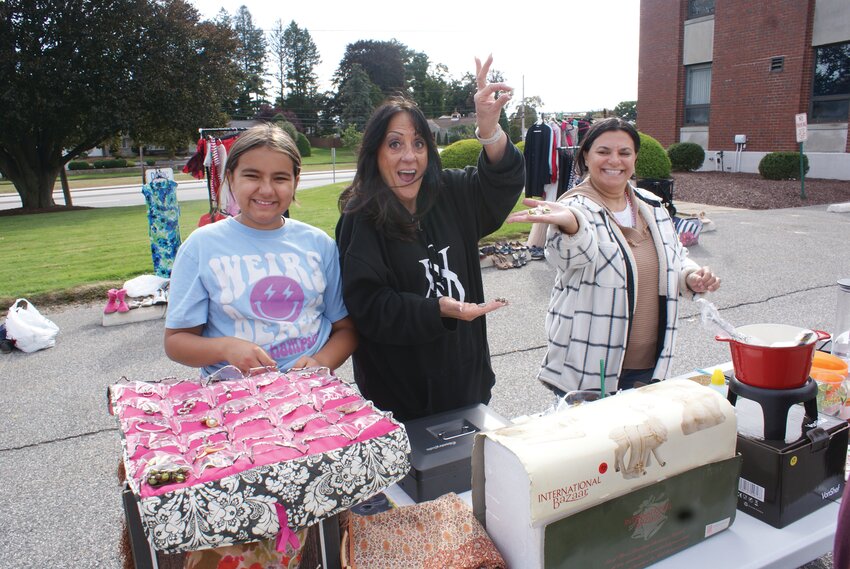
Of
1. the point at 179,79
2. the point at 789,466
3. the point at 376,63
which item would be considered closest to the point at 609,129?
the point at 789,466

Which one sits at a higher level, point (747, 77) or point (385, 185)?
point (747, 77)

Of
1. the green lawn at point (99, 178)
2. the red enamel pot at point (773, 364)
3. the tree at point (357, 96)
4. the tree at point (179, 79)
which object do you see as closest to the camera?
the red enamel pot at point (773, 364)

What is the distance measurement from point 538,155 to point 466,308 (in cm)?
756

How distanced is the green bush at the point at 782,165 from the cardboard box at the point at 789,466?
16371mm

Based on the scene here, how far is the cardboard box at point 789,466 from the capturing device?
1.51 meters

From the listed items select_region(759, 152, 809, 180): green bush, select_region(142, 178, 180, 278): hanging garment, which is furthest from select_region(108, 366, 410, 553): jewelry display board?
select_region(759, 152, 809, 180): green bush

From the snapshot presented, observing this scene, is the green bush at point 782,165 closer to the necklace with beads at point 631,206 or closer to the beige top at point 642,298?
the necklace with beads at point 631,206

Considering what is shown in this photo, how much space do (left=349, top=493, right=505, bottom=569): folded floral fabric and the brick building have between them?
18.2m

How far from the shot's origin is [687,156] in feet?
60.6

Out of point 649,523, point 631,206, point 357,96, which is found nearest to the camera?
point 649,523

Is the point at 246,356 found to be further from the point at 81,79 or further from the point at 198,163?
the point at 81,79

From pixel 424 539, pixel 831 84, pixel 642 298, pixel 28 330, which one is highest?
pixel 831 84

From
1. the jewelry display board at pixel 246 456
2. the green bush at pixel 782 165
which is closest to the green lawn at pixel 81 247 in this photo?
the jewelry display board at pixel 246 456

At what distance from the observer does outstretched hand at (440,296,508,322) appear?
1.67 meters
